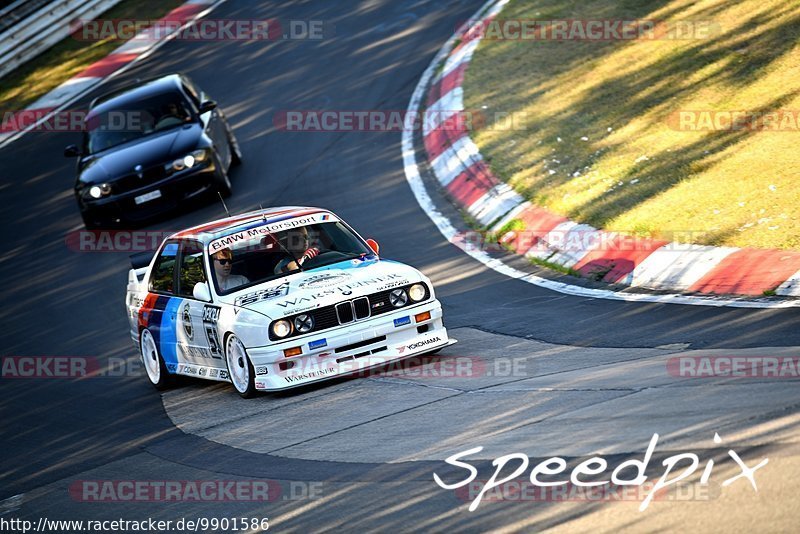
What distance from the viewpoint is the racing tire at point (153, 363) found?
1082 centimetres

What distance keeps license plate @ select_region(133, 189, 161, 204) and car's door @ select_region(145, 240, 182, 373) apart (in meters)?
4.90

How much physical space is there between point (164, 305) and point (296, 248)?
1.49m

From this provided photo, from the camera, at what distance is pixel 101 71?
2442 cm

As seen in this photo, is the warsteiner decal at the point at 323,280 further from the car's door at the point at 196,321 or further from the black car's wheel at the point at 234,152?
the black car's wheel at the point at 234,152

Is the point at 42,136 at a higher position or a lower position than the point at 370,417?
higher

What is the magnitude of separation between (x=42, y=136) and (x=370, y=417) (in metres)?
15.7

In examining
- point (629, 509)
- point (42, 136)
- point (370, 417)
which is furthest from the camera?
point (42, 136)

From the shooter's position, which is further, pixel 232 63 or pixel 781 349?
pixel 232 63

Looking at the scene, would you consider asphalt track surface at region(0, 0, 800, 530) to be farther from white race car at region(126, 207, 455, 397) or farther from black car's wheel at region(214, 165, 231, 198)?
white race car at region(126, 207, 455, 397)

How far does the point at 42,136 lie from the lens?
2186cm

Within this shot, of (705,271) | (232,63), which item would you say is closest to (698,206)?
(705,271)

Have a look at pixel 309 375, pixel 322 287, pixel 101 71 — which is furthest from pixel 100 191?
pixel 101 71

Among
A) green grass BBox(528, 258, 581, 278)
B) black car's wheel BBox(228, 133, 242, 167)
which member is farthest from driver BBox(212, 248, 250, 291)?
black car's wheel BBox(228, 133, 242, 167)

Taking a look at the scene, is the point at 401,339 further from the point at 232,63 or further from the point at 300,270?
the point at 232,63
